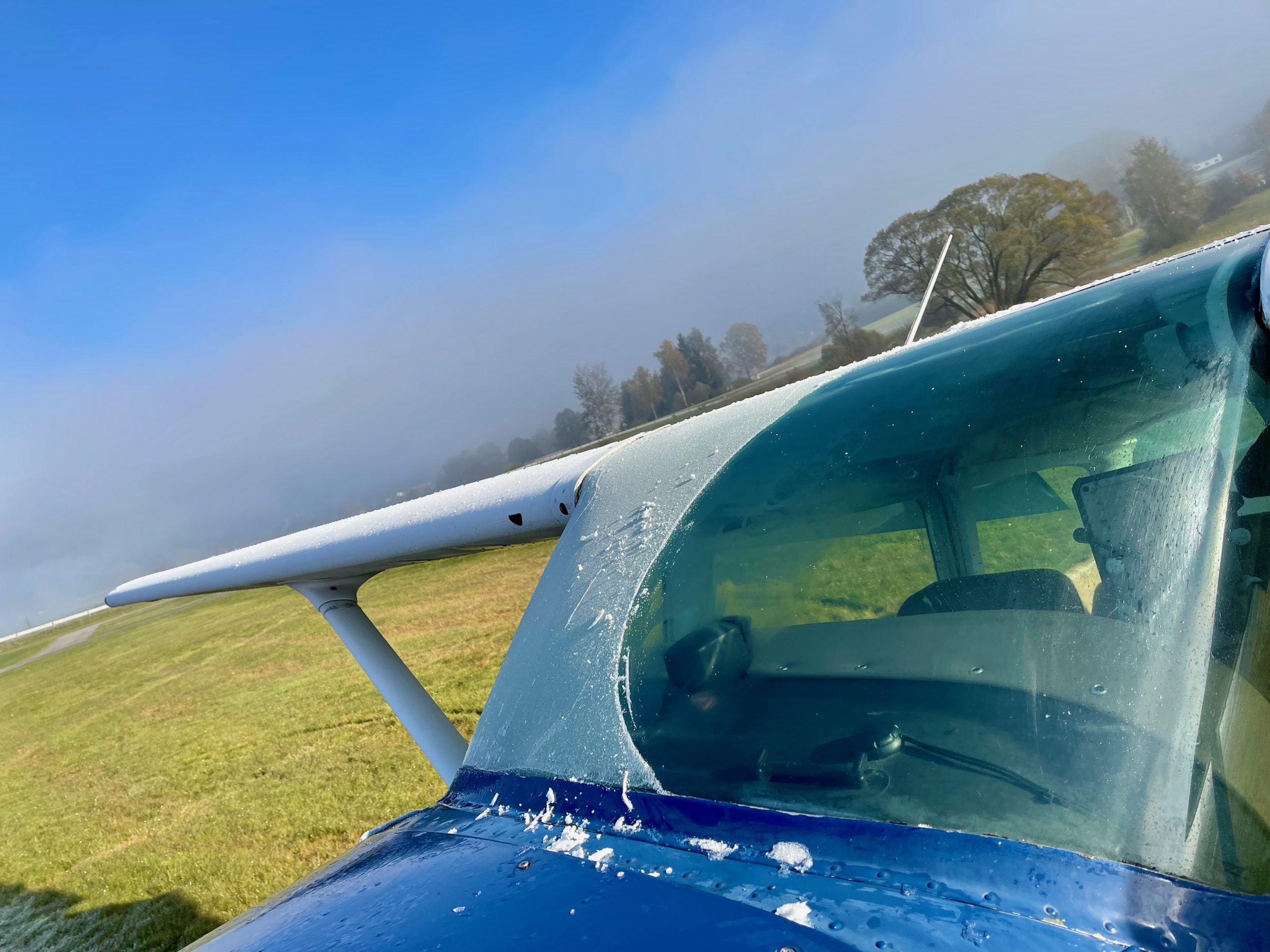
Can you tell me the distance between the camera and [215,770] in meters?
8.21

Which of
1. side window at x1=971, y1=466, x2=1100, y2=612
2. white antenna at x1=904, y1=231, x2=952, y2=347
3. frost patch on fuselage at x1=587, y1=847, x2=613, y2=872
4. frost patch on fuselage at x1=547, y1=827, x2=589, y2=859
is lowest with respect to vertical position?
frost patch on fuselage at x1=587, y1=847, x2=613, y2=872

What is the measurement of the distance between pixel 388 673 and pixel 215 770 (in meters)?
6.65

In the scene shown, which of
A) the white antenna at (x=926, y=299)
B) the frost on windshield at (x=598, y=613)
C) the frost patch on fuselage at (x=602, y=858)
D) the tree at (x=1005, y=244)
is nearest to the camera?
the frost patch on fuselage at (x=602, y=858)

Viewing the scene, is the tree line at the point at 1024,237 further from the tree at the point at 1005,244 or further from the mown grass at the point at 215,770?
the mown grass at the point at 215,770

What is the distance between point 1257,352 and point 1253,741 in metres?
0.57

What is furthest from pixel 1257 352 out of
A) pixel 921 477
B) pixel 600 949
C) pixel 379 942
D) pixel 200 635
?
pixel 200 635

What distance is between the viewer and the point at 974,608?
123cm

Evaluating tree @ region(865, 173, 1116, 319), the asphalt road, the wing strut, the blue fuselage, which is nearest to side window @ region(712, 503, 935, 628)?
the blue fuselage

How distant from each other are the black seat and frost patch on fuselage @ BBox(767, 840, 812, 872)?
18.0 inches

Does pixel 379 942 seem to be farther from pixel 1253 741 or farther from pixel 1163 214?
pixel 1163 214

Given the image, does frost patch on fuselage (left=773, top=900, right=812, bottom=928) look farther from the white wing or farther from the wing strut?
the wing strut

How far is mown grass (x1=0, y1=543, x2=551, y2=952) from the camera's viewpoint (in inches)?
205

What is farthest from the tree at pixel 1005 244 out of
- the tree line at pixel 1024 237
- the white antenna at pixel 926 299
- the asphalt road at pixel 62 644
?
the asphalt road at pixel 62 644

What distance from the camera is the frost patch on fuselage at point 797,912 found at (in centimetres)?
91
